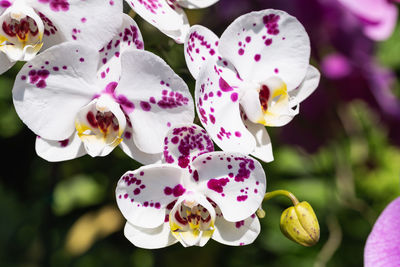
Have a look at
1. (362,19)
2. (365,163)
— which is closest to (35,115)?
(362,19)

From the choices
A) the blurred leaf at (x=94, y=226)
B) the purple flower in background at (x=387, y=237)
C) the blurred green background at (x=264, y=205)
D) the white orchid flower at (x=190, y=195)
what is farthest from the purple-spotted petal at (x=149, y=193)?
the blurred leaf at (x=94, y=226)

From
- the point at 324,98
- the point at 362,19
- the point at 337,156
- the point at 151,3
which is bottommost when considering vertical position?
the point at 337,156

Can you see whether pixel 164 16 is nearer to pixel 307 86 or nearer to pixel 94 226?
pixel 307 86

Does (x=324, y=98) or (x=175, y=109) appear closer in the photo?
(x=175, y=109)

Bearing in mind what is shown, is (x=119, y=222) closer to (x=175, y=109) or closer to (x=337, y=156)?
(x=337, y=156)

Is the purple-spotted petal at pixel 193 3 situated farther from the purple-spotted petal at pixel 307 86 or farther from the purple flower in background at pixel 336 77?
the purple flower in background at pixel 336 77

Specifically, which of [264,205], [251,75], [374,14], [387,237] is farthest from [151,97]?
[264,205]

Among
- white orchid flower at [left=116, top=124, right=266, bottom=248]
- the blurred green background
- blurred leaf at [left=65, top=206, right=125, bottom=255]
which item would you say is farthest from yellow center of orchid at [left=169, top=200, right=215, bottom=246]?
blurred leaf at [left=65, top=206, right=125, bottom=255]
